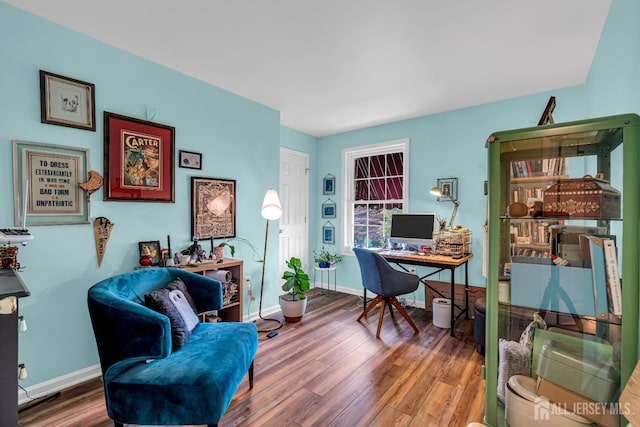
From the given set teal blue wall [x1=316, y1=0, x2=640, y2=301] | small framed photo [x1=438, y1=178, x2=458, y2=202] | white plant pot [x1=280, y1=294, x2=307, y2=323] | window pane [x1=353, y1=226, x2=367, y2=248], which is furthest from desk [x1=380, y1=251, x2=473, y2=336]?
white plant pot [x1=280, y1=294, x2=307, y2=323]

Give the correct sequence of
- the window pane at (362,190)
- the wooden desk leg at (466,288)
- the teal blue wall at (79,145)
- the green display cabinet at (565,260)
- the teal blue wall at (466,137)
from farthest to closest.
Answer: the window pane at (362,190), the wooden desk leg at (466,288), the teal blue wall at (466,137), the teal blue wall at (79,145), the green display cabinet at (565,260)

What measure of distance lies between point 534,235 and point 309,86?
234 cm

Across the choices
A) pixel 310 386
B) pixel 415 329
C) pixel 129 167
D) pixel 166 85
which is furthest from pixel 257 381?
pixel 166 85

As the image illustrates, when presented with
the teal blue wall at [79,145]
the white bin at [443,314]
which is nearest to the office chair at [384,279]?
the white bin at [443,314]

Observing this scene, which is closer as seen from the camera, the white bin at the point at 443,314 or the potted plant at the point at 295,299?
the white bin at the point at 443,314

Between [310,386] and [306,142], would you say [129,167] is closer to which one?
[310,386]

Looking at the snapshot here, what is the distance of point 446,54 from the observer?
2381 millimetres

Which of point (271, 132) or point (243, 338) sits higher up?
point (271, 132)

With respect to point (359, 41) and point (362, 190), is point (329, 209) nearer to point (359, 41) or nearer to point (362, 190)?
point (362, 190)

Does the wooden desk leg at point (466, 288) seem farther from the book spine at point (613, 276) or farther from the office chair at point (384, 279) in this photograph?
the book spine at point (613, 276)

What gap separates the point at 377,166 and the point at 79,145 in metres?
3.44

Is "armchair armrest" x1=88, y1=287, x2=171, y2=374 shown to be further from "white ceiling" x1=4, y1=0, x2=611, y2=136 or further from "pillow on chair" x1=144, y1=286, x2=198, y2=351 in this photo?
"white ceiling" x1=4, y1=0, x2=611, y2=136

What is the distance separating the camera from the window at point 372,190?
421 cm

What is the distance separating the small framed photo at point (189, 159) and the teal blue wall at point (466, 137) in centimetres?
232
